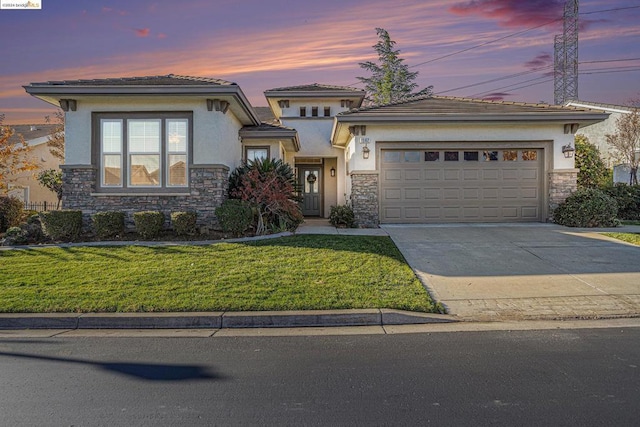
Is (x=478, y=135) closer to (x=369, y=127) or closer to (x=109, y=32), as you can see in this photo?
(x=369, y=127)

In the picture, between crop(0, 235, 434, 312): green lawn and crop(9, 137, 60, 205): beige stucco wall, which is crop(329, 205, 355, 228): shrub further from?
crop(9, 137, 60, 205): beige stucco wall

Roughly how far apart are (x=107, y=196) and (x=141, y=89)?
10.3 feet

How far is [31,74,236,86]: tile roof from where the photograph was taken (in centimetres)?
1215

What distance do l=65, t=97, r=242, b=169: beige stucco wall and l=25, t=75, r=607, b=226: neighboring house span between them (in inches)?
1.1

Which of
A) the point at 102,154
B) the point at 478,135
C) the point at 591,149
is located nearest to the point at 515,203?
the point at 478,135

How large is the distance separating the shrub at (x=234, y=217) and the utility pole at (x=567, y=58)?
30712 mm

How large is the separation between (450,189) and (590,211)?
413cm

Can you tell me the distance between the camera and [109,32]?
1349cm

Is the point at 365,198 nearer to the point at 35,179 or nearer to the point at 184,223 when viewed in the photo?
the point at 184,223

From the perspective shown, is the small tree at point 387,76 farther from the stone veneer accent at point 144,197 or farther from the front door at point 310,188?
the stone veneer accent at point 144,197

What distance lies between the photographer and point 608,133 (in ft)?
84.6

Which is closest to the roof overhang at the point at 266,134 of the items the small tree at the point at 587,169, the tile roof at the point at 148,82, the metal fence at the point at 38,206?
the tile roof at the point at 148,82

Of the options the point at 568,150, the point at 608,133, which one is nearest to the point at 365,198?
the point at 568,150

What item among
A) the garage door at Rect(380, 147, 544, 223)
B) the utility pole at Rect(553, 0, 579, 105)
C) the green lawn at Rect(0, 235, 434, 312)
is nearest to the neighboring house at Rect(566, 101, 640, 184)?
the utility pole at Rect(553, 0, 579, 105)
